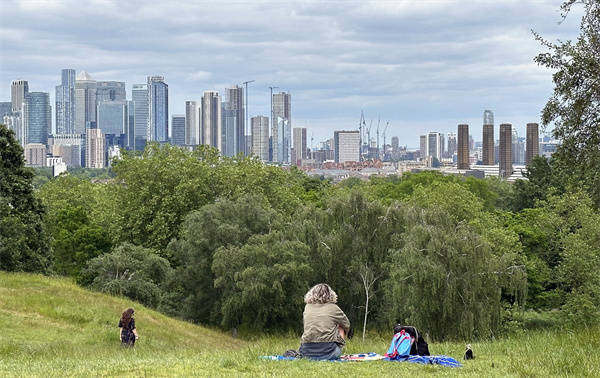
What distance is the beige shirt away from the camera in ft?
43.1

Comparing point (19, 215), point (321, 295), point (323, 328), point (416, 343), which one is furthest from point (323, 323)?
point (19, 215)

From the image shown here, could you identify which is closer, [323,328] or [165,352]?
[323,328]

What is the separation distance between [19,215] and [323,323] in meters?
31.1

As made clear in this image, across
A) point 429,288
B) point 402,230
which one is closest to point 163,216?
point 402,230

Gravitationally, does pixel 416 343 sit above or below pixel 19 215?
below

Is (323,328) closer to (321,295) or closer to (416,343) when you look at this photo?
(321,295)

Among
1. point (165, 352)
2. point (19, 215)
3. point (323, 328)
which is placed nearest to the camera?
point (323, 328)

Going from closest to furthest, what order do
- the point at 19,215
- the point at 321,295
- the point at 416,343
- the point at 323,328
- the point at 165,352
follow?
the point at 323,328 < the point at 321,295 < the point at 416,343 < the point at 165,352 < the point at 19,215

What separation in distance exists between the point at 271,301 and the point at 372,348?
2223 cm

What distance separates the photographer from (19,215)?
39.9 meters

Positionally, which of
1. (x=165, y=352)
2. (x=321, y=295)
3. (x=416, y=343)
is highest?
(x=321, y=295)

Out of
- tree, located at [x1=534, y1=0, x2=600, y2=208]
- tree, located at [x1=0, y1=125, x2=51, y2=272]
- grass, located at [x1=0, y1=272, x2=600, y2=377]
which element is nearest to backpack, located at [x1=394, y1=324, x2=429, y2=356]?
grass, located at [x1=0, y1=272, x2=600, y2=377]

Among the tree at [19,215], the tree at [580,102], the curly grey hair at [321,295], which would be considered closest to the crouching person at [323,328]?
the curly grey hair at [321,295]

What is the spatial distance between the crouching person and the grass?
757 millimetres
